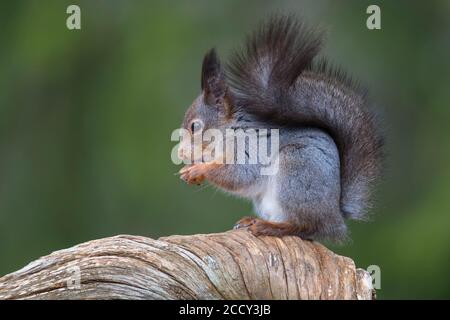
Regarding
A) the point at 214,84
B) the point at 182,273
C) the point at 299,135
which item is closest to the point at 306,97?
the point at 299,135

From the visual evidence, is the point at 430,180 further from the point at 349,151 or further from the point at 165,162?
the point at 349,151

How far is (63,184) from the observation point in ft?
22.1

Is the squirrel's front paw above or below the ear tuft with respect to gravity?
below

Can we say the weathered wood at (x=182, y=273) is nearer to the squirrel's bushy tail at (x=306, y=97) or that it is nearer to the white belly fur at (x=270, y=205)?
the white belly fur at (x=270, y=205)

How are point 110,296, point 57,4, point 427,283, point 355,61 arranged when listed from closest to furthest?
point 110,296, point 427,283, point 355,61, point 57,4

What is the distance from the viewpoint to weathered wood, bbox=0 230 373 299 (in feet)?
9.55

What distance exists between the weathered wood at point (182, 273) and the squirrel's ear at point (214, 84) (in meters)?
0.70

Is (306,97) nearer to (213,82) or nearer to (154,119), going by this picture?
(213,82)

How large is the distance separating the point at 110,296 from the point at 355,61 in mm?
3956

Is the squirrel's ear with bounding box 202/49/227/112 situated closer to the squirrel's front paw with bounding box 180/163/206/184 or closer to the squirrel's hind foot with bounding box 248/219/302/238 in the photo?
the squirrel's front paw with bounding box 180/163/206/184

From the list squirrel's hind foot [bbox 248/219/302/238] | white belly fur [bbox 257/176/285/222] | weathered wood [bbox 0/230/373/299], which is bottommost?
weathered wood [bbox 0/230/373/299]

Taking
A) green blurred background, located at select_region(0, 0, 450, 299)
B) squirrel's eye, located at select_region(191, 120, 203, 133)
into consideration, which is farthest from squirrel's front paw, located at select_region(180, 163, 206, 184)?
green blurred background, located at select_region(0, 0, 450, 299)

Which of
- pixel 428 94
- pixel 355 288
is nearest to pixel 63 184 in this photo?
pixel 428 94

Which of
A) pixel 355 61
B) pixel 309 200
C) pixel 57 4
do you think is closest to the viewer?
pixel 309 200
